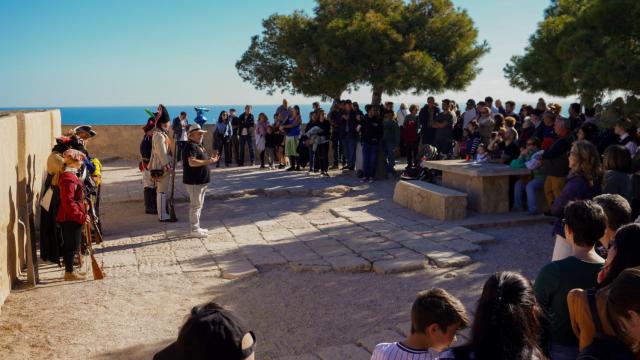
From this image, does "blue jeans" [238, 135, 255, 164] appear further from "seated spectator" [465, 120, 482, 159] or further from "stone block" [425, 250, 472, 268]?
"stone block" [425, 250, 472, 268]

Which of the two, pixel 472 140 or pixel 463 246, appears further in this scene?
pixel 472 140

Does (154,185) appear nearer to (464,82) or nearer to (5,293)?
(5,293)

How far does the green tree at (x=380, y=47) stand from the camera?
14828mm

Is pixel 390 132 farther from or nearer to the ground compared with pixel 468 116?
nearer to the ground

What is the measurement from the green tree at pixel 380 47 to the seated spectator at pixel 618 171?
9169 millimetres

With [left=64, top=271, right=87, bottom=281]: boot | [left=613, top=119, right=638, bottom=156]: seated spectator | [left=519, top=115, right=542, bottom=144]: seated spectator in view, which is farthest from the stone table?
[left=64, top=271, right=87, bottom=281]: boot

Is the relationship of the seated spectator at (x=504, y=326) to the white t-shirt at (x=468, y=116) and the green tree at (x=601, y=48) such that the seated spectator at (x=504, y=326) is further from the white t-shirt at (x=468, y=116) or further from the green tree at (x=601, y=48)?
the white t-shirt at (x=468, y=116)

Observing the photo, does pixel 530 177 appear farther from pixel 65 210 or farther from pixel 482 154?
pixel 65 210

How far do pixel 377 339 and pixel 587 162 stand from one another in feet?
8.83

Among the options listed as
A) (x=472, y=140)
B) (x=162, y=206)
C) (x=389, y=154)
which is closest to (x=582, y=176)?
(x=472, y=140)

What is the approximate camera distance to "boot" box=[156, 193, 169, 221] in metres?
9.90

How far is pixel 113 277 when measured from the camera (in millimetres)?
7027

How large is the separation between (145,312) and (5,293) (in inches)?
62.6

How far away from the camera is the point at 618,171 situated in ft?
18.8
